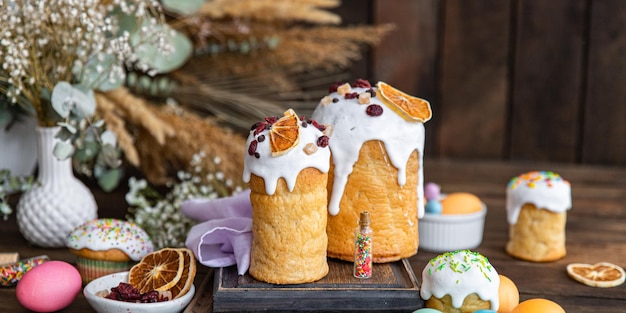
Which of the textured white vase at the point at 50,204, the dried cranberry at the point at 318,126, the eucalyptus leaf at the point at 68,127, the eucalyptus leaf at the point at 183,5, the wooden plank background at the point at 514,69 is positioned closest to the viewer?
the dried cranberry at the point at 318,126

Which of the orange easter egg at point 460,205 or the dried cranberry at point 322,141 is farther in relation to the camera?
the orange easter egg at point 460,205

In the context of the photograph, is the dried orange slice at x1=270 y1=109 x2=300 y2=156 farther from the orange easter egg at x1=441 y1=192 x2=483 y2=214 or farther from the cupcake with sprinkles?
the orange easter egg at x1=441 y1=192 x2=483 y2=214

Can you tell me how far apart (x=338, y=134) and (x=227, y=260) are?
0.32 m

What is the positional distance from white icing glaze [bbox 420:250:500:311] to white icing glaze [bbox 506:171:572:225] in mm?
392

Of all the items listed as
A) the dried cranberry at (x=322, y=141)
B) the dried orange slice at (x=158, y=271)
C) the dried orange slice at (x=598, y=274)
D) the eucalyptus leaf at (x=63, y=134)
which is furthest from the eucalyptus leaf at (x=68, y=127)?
the dried orange slice at (x=598, y=274)

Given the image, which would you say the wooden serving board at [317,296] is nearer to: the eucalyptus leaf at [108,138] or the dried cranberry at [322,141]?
the dried cranberry at [322,141]

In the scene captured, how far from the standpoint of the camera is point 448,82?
2605 millimetres

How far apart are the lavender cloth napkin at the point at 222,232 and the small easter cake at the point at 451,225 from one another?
435 mm

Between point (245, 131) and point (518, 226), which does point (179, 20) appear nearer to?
point (245, 131)

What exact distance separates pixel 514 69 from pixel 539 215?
1.11 metres

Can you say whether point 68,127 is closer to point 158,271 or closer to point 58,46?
point 58,46

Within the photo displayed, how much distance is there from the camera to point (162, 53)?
5.30 feet

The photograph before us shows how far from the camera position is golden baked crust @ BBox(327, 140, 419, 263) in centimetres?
134

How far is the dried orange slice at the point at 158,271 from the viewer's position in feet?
4.26
